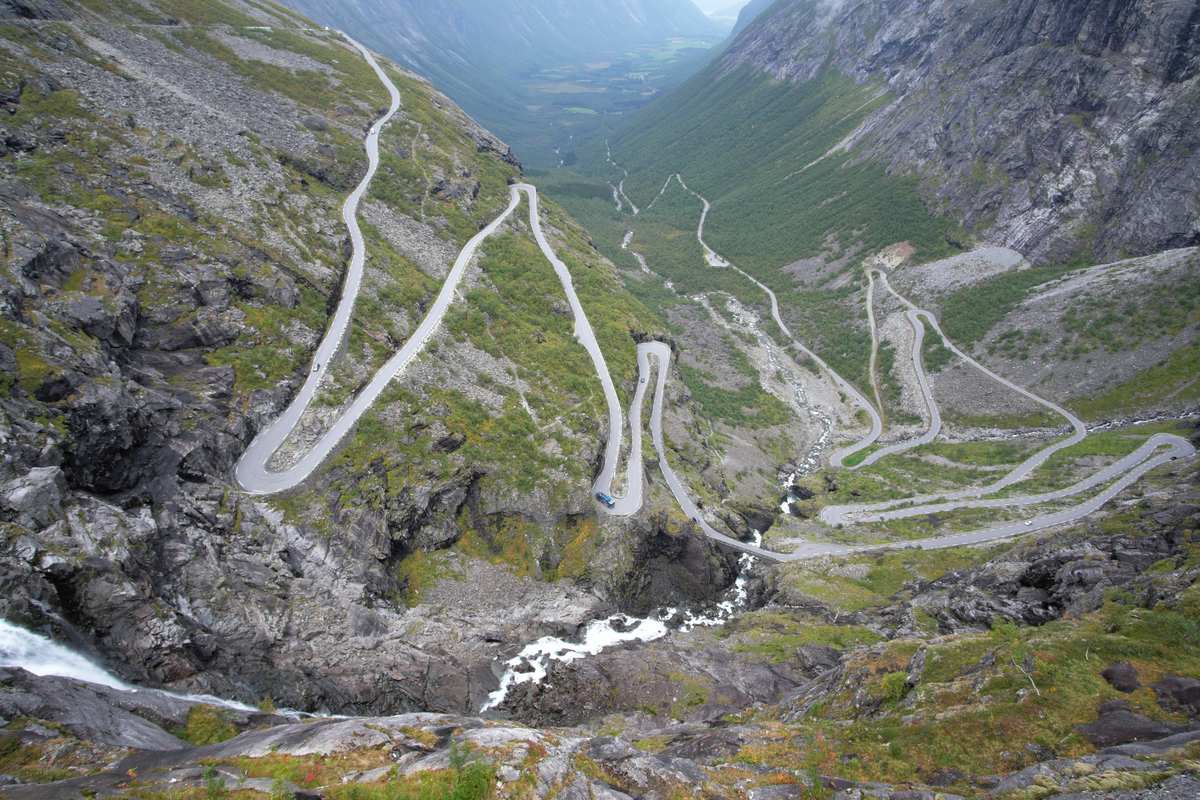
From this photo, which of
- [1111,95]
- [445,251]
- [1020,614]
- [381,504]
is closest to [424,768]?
[381,504]

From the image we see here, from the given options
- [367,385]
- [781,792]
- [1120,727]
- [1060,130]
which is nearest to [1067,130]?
[1060,130]

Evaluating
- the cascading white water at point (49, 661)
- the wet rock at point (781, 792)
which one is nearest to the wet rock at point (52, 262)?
the cascading white water at point (49, 661)

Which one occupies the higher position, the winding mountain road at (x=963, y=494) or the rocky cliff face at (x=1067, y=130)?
the rocky cliff face at (x=1067, y=130)

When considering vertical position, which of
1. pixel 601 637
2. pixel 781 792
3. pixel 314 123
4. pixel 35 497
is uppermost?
pixel 781 792

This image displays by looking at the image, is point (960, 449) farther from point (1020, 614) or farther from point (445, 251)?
point (445, 251)

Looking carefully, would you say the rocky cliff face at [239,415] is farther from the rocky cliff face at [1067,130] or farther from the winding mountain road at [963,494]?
the rocky cliff face at [1067,130]

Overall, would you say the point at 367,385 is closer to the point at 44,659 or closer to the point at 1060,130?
the point at 44,659
